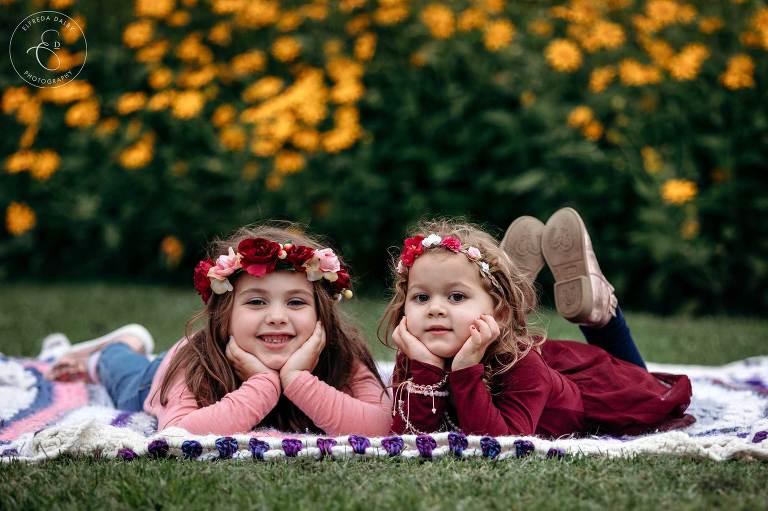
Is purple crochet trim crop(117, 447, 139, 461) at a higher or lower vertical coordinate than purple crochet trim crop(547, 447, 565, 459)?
lower

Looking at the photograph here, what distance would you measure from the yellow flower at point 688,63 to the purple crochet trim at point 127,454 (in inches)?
173

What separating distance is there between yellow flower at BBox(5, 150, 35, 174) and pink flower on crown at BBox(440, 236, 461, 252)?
4912 millimetres

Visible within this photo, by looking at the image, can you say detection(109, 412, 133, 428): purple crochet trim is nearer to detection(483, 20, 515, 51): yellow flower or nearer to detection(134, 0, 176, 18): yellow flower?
detection(483, 20, 515, 51): yellow flower

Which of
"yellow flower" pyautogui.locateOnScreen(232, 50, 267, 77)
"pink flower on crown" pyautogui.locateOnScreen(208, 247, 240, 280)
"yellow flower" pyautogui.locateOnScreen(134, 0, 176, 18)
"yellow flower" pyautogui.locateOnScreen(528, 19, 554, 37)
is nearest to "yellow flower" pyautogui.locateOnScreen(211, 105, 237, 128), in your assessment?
"yellow flower" pyautogui.locateOnScreen(232, 50, 267, 77)

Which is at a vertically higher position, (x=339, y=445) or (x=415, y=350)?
(x=415, y=350)

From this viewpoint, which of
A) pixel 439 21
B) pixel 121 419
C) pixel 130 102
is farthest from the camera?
pixel 130 102

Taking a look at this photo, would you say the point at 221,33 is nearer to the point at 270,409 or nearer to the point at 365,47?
the point at 365,47

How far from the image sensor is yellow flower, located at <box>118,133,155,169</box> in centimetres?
634

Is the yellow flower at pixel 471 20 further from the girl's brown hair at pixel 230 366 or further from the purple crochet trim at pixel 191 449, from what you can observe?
the purple crochet trim at pixel 191 449

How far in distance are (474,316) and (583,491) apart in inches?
28.0

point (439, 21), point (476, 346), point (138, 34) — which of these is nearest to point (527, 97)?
point (439, 21)

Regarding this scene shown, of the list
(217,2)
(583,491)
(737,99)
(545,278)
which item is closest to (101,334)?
(217,2)

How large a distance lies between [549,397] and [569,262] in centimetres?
68

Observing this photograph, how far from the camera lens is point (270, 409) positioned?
9.05ft
